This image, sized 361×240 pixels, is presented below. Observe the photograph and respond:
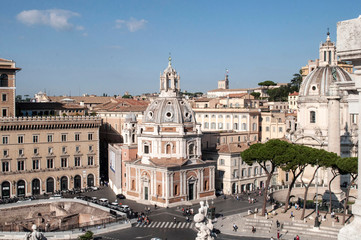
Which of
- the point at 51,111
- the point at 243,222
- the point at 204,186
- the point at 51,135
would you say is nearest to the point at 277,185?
the point at 204,186

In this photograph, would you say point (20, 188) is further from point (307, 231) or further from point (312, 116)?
point (312, 116)

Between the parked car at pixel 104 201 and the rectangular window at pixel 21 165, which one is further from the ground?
the rectangular window at pixel 21 165

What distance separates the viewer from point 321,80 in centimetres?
5759

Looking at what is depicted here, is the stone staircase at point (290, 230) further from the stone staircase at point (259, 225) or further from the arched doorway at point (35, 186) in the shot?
the arched doorway at point (35, 186)

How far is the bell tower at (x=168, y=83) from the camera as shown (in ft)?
177

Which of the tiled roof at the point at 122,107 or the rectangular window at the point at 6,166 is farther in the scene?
the tiled roof at the point at 122,107

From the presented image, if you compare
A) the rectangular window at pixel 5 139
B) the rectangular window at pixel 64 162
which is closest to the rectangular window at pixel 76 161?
the rectangular window at pixel 64 162

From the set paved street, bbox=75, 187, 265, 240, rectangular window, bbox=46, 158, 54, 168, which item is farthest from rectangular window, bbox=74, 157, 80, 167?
paved street, bbox=75, 187, 265, 240

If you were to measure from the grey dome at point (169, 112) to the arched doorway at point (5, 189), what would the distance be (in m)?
18.9

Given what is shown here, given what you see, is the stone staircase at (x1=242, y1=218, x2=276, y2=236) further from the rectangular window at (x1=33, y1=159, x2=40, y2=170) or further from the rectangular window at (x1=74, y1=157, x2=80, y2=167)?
the rectangular window at (x1=33, y1=159, x2=40, y2=170)

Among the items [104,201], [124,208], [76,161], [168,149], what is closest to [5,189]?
[76,161]

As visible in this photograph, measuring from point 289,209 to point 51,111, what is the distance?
39.6 metres

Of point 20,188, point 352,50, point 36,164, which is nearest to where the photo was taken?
point 352,50

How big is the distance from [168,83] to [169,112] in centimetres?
458
